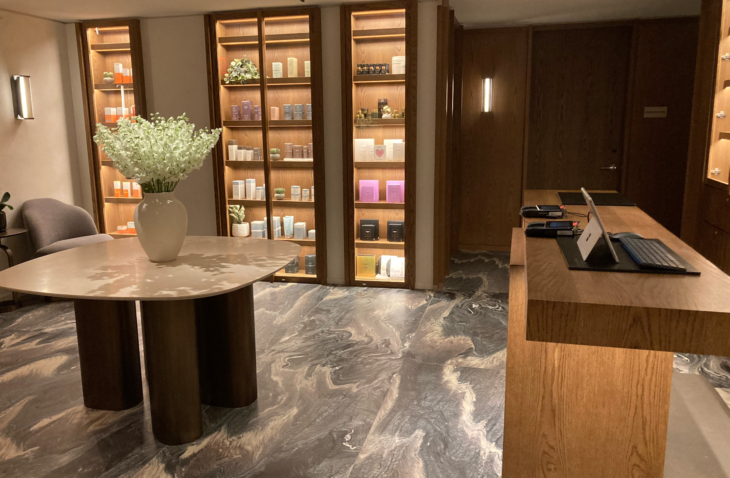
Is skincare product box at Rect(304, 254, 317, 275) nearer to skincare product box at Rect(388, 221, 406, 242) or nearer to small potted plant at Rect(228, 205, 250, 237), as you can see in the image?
small potted plant at Rect(228, 205, 250, 237)

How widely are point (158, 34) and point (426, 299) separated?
3.68m

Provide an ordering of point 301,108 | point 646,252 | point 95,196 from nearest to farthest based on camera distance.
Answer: point 646,252, point 301,108, point 95,196

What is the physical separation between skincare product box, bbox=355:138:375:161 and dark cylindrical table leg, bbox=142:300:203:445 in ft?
9.64

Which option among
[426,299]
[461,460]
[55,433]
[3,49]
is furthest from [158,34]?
[461,460]

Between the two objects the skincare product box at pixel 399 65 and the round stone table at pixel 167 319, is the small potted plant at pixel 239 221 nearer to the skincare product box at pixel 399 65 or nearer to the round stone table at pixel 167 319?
the skincare product box at pixel 399 65

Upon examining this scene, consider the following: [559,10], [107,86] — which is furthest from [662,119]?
[107,86]

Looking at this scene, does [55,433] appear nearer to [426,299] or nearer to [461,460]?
[461,460]

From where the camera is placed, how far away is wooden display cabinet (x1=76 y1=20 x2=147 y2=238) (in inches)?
220

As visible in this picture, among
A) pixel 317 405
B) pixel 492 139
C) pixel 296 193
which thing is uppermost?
pixel 492 139

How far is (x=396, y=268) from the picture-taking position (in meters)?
5.40

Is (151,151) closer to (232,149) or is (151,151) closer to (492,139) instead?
(232,149)

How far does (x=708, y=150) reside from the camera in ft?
15.3

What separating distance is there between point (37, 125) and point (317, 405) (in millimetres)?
4239

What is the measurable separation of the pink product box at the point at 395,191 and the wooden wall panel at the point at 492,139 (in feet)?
4.13
